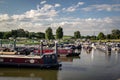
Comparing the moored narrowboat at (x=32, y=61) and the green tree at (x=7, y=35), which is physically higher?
the green tree at (x=7, y=35)

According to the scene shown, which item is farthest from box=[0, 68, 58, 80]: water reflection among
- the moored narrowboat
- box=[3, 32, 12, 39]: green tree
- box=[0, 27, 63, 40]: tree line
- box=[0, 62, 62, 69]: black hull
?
box=[3, 32, 12, 39]: green tree

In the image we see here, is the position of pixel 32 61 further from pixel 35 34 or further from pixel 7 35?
pixel 35 34

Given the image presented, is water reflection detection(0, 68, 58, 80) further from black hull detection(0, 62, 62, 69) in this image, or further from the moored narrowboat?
the moored narrowboat

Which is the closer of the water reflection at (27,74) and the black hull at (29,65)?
the water reflection at (27,74)

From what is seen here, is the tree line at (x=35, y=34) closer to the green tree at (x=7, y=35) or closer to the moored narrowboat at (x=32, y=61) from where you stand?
the green tree at (x=7, y=35)

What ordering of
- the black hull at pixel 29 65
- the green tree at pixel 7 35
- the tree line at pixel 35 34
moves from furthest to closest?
the green tree at pixel 7 35 → the tree line at pixel 35 34 → the black hull at pixel 29 65

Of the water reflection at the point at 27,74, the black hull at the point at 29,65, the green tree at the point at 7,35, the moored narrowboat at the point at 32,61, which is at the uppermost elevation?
the green tree at the point at 7,35

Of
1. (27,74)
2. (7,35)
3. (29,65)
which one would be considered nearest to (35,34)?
(7,35)

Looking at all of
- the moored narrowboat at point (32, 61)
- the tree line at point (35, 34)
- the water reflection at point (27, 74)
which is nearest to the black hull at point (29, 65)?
the moored narrowboat at point (32, 61)

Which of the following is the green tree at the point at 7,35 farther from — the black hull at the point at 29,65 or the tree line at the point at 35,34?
the black hull at the point at 29,65

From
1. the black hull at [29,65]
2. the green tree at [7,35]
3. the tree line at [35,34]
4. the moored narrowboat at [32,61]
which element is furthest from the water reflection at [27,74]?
the green tree at [7,35]

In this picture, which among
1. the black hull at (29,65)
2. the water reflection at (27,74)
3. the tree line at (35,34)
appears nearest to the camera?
the water reflection at (27,74)

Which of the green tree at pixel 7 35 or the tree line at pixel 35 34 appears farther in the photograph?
the green tree at pixel 7 35

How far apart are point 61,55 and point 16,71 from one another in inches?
846
